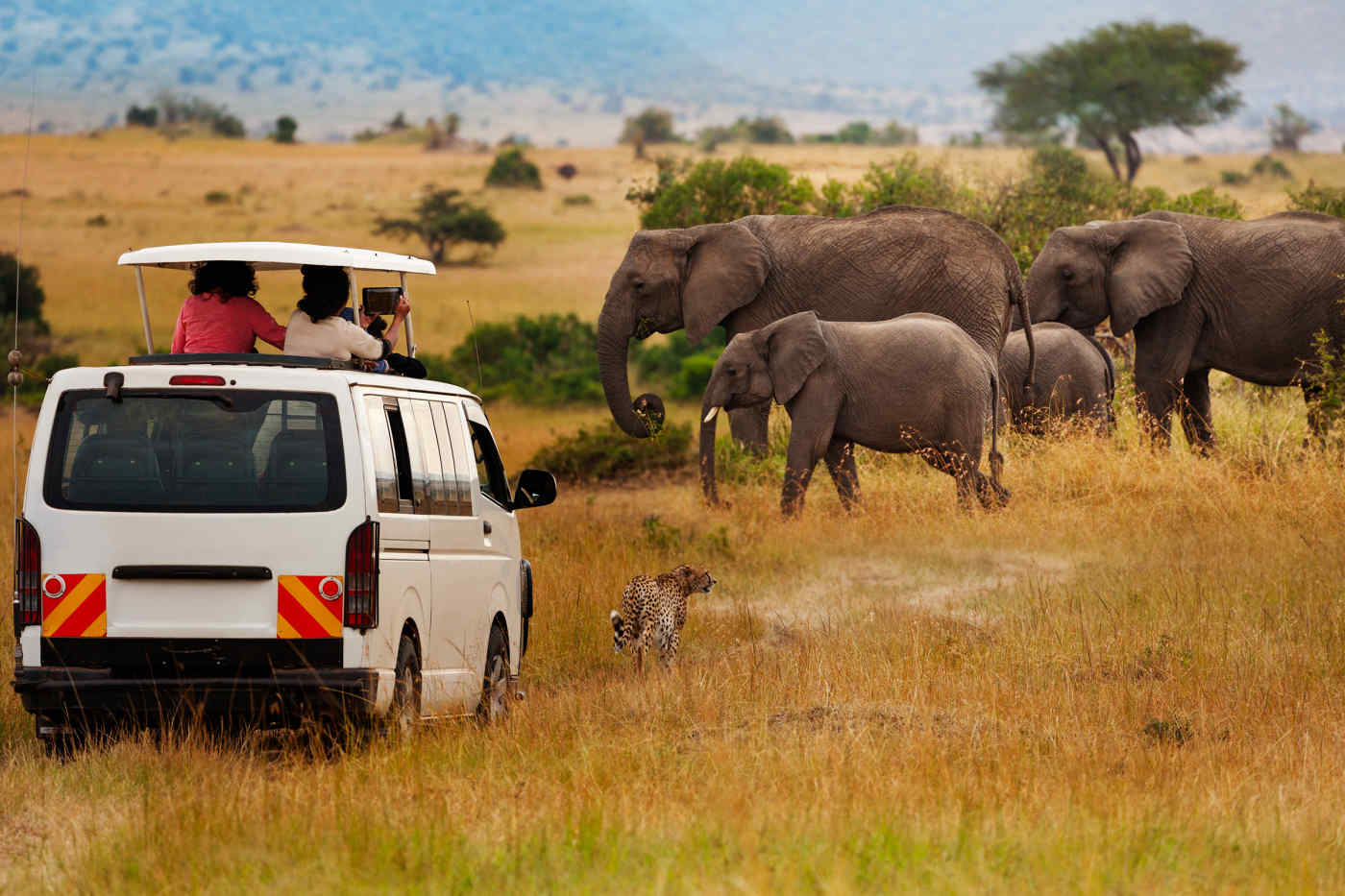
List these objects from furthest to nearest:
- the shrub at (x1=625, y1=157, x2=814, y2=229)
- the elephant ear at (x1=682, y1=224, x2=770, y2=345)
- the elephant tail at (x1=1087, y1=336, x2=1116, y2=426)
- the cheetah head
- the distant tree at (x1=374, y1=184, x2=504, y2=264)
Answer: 1. the distant tree at (x1=374, y1=184, x2=504, y2=264)
2. the shrub at (x1=625, y1=157, x2=814, y2=229)
3. the elephant tail at (x1=1087, y1=336, x2=1116, y2=426)
4. the elephant ear at (x1=682, y1=224, x2=770, y2=345)
5. the cheetah head

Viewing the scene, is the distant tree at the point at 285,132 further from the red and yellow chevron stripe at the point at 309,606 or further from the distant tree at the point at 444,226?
the red and yellow chevron stripe at the point at 309,606

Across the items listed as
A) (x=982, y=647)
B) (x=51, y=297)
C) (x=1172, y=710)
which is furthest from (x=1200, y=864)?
(x=51, y=297)

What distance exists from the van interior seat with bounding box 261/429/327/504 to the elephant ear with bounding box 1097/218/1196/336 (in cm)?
1375

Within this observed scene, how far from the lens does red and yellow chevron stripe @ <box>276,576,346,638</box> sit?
708 cm

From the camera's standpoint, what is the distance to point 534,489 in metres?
9.49

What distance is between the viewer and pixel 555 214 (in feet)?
275

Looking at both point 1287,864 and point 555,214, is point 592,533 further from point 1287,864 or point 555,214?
point 555,214

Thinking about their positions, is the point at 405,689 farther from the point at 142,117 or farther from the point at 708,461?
the point at 142,117

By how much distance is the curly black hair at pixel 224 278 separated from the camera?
916 cm

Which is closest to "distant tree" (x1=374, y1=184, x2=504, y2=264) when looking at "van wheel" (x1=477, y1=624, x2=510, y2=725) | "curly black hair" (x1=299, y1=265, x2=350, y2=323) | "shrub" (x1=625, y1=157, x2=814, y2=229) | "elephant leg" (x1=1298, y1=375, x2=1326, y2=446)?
"shrub" (x1=625, y1=157, x2=814, y2=229)

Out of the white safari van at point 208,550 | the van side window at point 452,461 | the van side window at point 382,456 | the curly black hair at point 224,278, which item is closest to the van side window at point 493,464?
the van side window at point 452,461

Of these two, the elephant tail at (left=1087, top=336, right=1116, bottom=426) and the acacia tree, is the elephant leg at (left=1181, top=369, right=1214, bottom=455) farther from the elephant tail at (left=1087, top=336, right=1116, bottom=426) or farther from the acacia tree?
the acacia tree

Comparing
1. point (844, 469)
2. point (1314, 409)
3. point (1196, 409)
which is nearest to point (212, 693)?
point (844, 469)

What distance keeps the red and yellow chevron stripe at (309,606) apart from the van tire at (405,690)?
45 cm
